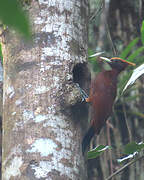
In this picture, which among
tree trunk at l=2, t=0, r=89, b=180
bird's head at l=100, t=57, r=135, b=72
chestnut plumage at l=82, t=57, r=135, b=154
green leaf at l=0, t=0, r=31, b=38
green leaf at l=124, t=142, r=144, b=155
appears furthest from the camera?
bird's head at l=100, t=57, r=135, b=72

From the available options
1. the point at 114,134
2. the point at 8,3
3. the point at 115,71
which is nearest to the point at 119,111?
the point at 114,134

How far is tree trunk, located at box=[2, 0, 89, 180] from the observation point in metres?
1.44

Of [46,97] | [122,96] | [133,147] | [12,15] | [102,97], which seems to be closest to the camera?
[12,15]

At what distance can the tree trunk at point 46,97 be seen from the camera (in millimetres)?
1439

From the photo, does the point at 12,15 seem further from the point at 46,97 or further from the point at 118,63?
the point at 118,63

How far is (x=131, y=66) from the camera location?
337cm

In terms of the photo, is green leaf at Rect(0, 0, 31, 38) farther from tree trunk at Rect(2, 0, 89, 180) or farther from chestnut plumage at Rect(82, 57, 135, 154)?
chestnut plumage at Rect(82, 57, 135, 154)

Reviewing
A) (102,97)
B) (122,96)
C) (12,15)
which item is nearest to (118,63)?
(122,96)

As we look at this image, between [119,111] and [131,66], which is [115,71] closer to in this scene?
[131,66]

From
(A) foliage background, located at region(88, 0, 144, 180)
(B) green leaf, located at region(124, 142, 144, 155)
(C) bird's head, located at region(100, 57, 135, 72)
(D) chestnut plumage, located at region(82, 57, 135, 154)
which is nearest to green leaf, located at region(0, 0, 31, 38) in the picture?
(B) green leaf, located at region(124, 142, 144, 155)

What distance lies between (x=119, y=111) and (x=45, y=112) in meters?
2.29

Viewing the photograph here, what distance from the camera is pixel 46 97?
5.30ft

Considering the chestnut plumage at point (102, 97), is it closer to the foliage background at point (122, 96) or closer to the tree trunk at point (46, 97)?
the foliage background at point (122, 96)

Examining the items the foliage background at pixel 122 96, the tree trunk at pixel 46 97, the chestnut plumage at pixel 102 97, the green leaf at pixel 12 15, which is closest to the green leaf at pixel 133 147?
the tree trunk at pixel 46 97
